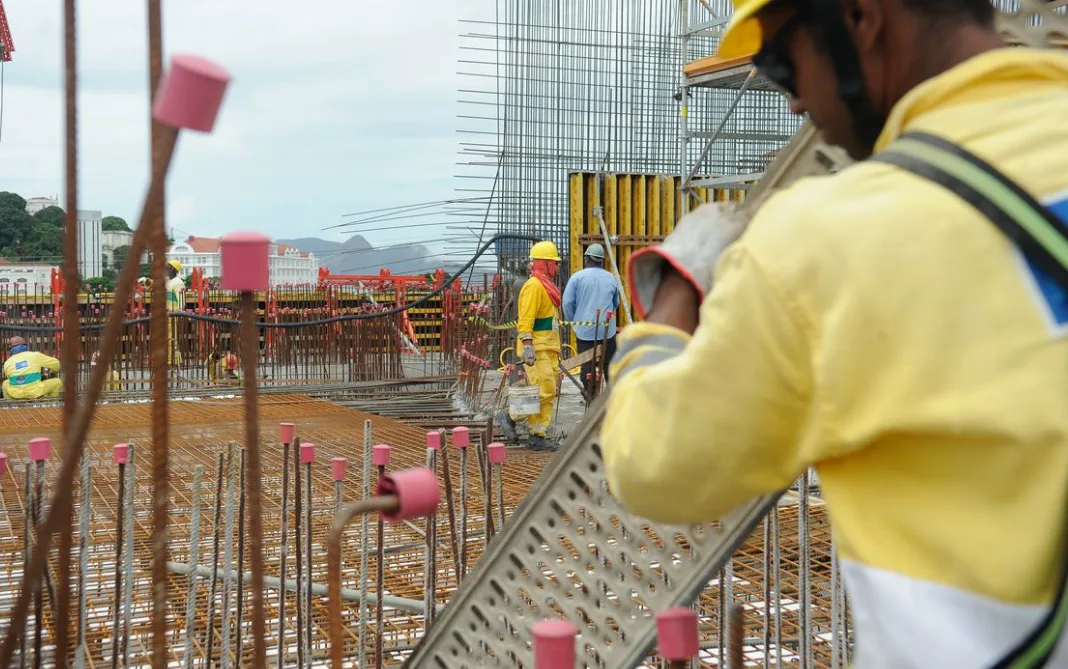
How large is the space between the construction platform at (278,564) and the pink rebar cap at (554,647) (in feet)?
6.63

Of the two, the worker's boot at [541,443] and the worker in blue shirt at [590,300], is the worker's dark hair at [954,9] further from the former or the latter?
the worker in blue shirt at [590,300]

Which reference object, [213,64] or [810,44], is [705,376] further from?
[213,64]

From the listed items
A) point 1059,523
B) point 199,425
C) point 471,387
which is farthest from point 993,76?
point 471,387

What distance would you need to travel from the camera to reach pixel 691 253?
1.33 meters

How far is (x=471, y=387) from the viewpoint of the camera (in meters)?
Answer: 11.4

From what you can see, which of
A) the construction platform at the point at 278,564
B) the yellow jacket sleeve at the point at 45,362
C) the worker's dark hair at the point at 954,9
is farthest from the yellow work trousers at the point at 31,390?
the worker's dark hair at the point at 954,9

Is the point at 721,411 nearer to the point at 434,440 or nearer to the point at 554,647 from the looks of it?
the point at 554,647

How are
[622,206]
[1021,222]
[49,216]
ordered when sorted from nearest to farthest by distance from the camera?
[1021,222] < [622,206] < [49,216]

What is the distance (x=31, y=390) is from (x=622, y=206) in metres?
8.25

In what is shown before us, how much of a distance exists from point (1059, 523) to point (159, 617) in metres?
1.22

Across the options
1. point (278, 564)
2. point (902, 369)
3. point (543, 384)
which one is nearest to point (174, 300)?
point (543, 384)

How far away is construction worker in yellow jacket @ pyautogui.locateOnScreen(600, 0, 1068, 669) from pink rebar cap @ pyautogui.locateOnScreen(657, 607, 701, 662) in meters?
0.26

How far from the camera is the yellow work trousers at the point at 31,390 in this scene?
12.0 m

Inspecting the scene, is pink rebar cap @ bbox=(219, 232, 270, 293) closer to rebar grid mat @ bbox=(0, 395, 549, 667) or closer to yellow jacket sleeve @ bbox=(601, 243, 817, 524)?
yellow jacket sleeve @ bbox=(601, 243, 817, 524)
